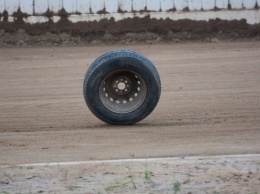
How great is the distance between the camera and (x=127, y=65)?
12523 mm

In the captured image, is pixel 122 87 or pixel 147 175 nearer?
pixel 147 175

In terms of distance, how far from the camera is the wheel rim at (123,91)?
12656 millimetres

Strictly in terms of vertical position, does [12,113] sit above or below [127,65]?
below

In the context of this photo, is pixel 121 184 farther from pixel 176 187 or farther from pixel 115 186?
pixel 176 187

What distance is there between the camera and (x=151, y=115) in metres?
14.2

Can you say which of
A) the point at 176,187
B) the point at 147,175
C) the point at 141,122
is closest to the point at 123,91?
the point at 141,122

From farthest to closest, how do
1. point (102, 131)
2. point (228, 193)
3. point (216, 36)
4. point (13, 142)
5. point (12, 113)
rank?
point (216, 36)
point (12, 113)
point (102, 131)
point (13, 142)
point (228, 193)

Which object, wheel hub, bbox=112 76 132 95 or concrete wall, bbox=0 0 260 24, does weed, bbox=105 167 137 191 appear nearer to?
wheel hub, bbox=112 76 132 95

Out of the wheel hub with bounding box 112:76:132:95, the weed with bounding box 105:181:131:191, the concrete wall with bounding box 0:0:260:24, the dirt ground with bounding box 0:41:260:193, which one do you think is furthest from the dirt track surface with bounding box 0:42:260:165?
the weed with bounding box 105:181:131:191

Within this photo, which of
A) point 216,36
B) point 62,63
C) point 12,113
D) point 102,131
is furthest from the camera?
point 216,36

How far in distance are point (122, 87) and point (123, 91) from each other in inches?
2.4

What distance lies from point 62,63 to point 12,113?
25.4 feet

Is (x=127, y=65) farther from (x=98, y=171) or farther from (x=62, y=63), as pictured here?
(x=62, y=63)

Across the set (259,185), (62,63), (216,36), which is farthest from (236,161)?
(216,36)
